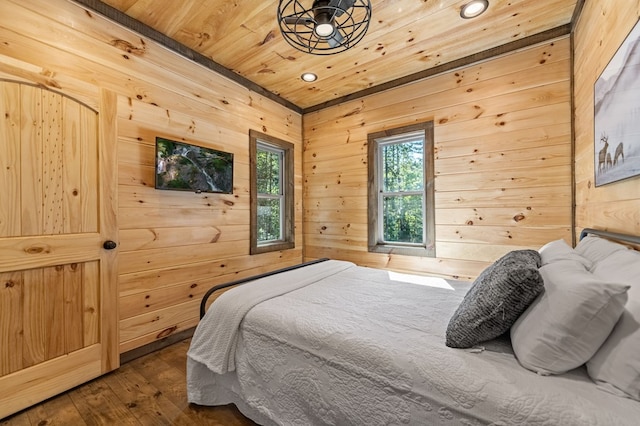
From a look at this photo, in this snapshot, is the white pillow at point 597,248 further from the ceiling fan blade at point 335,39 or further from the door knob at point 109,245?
the door knob at point 109,245

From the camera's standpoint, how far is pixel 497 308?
1.03 m

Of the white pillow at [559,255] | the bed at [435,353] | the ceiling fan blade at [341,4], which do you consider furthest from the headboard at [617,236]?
the ceiling fan blade at [341,4]

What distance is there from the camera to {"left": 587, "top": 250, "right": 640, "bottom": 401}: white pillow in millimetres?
766

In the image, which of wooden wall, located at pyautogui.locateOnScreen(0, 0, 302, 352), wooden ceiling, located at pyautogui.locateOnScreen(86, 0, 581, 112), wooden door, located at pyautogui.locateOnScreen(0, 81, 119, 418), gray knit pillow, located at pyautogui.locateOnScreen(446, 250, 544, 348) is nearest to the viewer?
gray knit pillow, located at pyautogui.locateOnScreen(446, 250, 544, 348)

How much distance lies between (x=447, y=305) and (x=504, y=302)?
56 cm

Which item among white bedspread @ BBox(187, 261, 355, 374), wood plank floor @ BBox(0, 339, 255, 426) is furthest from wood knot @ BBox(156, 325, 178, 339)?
white bedspread @ BBox(187, 261, 355, 374)

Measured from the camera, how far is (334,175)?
371 centimetres

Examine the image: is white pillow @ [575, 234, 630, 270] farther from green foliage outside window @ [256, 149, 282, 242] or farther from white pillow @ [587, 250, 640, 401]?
green foliage outside window @ [256, 149, 282, 242]

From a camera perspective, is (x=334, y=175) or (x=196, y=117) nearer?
(x=196, y=117)

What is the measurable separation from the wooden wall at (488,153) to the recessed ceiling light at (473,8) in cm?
65

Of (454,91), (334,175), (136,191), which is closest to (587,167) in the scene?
(454,91)

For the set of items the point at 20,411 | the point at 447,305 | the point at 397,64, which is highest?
the point at 397,64

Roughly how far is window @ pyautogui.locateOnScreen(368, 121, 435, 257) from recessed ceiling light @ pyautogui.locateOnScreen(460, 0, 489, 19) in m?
1.00

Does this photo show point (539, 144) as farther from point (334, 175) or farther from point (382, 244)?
point (334, 175)
